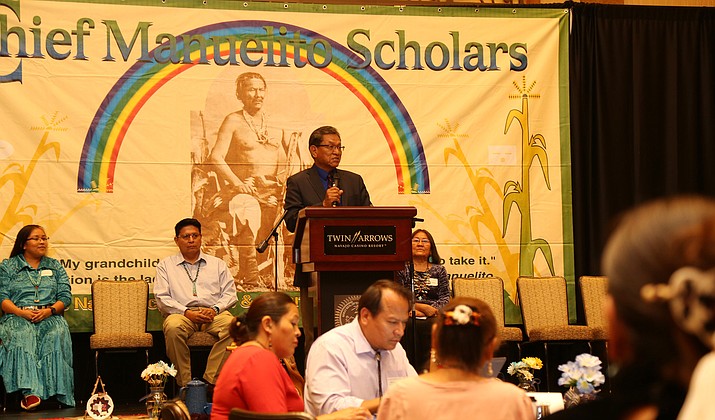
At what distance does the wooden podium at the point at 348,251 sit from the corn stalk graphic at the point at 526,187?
3.33 m

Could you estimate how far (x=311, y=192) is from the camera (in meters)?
5.89

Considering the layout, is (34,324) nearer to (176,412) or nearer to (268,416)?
(176,412)

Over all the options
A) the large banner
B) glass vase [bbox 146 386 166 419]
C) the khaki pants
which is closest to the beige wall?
the large banner

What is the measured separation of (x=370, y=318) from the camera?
371 centimetres

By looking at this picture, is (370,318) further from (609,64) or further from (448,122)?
(609,64)

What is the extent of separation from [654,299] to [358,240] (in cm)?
414

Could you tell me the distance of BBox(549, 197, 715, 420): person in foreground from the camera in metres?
0.83

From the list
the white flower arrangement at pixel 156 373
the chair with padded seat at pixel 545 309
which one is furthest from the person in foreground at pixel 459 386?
the chair with padded seat at pixel 545 309

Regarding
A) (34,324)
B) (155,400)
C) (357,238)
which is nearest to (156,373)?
(155,400)

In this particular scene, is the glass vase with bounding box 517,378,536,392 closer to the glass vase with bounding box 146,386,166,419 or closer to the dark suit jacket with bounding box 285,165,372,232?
the dark suit jacket with bounding box 285,165,372,232

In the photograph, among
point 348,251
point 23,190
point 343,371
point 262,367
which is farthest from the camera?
point 23,190

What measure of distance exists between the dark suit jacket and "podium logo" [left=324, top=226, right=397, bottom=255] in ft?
2.66

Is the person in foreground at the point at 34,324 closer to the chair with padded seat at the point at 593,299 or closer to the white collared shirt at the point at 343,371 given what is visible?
the white collared shirt at the point at 343,371

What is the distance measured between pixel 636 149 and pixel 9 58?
5.35m
